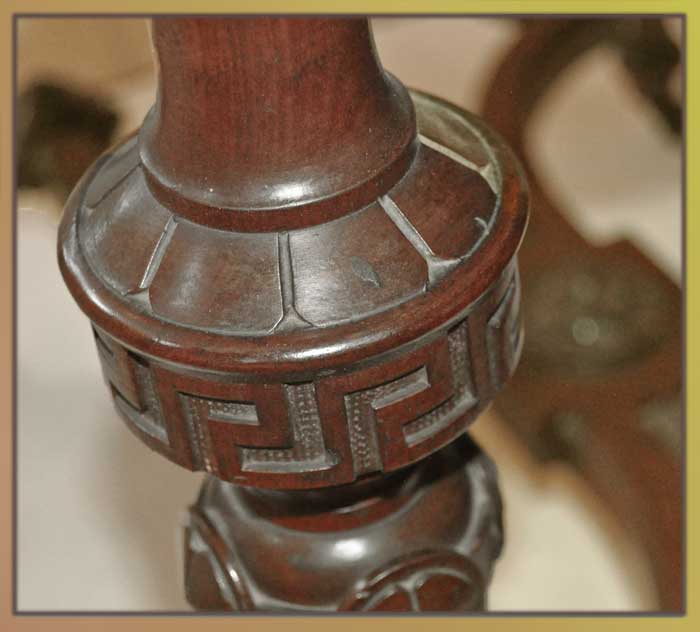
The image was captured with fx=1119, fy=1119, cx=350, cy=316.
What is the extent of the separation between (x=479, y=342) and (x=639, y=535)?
91 centimetres

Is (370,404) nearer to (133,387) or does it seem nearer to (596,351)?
(133,387)

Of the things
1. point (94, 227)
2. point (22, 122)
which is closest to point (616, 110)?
point (22, 122)

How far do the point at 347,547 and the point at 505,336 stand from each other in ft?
0.86

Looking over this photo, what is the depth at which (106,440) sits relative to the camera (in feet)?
5.90

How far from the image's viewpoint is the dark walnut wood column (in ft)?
2.21

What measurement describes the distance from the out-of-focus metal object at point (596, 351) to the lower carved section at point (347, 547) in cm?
59

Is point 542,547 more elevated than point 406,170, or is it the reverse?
point 406,170

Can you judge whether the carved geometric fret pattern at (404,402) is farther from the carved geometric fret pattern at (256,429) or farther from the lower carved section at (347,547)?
the lower carved section at (347,547)

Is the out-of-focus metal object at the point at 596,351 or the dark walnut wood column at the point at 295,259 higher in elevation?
the dark walnut wood column at the point at 295,259

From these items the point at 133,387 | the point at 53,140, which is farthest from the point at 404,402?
the point at 53,140

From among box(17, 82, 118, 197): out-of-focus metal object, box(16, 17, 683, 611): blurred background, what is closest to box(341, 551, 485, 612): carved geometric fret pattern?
box(16, 17, 683, 611): blurred background

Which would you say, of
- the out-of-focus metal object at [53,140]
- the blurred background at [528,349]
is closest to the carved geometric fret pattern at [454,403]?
the blurred background at [528,349]

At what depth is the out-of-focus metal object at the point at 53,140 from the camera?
1.82 meters

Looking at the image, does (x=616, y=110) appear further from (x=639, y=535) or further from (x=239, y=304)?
(x=239, y=304)
